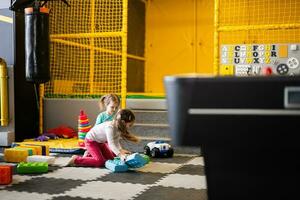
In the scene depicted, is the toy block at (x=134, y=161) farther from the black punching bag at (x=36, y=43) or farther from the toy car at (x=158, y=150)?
the black punching bag at (x=36, y=43)

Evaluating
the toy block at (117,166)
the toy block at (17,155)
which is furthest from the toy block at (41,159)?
the toy block at (117,166)

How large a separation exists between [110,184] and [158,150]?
1544 millimetres

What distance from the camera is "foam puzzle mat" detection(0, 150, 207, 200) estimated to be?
310 centimetres

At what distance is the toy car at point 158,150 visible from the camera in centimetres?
500

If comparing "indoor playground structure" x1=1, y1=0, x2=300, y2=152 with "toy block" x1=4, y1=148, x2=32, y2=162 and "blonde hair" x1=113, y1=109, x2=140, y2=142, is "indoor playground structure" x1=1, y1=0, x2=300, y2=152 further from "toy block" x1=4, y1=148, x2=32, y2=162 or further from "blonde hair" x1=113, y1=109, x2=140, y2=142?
"blonde hair" x1=113, y1=109, x2=140, y2=142

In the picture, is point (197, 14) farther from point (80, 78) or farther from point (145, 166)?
point (145, 166)

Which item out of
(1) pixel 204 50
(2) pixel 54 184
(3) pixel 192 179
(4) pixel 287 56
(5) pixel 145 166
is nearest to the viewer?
(2) pixel 54 184

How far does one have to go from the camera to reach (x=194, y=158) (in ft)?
16.5

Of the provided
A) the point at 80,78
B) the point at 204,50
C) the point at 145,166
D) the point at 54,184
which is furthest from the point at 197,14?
the point at 54,184

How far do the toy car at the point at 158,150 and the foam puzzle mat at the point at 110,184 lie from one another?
1.63 ft

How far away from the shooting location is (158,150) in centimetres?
500

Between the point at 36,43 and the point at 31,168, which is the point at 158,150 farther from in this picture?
the point at 36,43

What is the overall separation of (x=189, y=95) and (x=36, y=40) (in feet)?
13.4

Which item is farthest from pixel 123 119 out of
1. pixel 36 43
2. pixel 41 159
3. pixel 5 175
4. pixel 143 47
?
pixel 143 47
